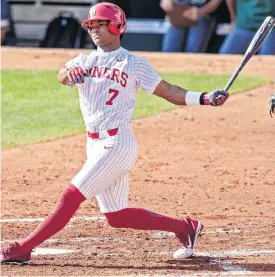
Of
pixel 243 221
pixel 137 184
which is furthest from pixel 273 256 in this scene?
pixel 137 184

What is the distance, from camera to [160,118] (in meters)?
13.1

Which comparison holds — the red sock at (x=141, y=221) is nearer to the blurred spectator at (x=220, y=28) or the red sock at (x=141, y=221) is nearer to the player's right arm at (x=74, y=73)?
the player's right arm at (x=74, y=73)

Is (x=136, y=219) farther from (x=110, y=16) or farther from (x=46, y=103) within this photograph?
(x=46, y=103)

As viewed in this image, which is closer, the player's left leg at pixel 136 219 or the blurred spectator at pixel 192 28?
the player's left leg at pixel 136 219

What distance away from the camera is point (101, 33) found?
718 cm

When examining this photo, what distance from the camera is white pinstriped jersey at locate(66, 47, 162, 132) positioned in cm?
710

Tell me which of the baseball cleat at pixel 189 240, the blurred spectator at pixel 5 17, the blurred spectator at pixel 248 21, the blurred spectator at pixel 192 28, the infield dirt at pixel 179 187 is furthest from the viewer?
the blurred spectator at pixel 5 17

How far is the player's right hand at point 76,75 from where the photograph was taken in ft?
23.4

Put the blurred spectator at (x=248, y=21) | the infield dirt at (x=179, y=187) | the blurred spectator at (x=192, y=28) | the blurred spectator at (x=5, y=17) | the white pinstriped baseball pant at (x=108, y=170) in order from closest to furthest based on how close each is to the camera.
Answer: the white pinstriped baseball pant at (x=108, y=170)
the infield dirt at (x=179, y=187)
the blurred spectator at (x=248, y=21)
the blurred spectator at (x=192, y=28)
the blurred spectator at (x=5, y=17)

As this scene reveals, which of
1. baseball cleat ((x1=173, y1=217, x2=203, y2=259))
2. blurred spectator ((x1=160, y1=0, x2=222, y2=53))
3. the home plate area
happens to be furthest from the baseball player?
blurred spectator ((x1=160, y1=0, x2=222, y2=53))

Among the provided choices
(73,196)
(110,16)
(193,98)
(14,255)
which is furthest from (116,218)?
(110,16)

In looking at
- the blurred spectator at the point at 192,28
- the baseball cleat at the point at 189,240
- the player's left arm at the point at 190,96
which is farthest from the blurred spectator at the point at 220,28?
the player's left arm at the point at 190,96

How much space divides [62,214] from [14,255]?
1.41ft

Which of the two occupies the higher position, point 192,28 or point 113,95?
point 113,95
